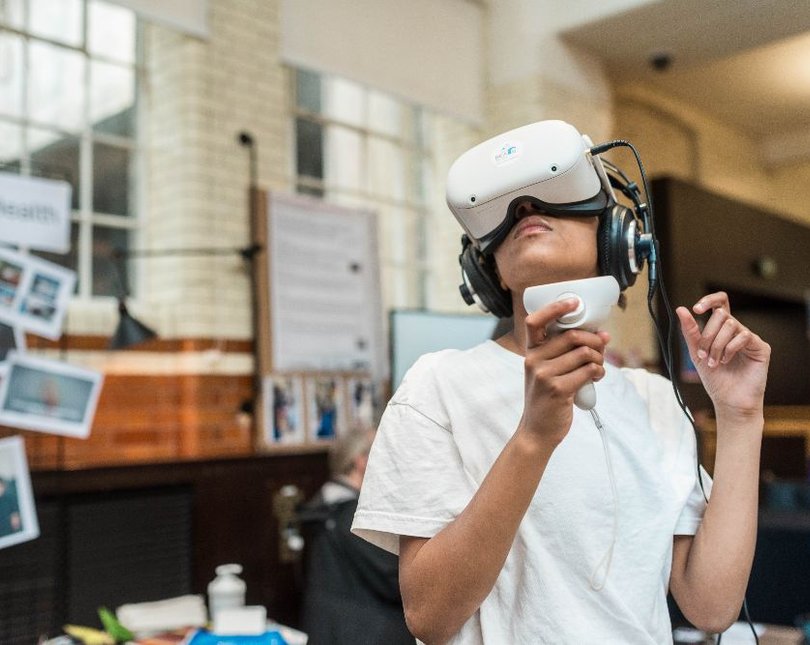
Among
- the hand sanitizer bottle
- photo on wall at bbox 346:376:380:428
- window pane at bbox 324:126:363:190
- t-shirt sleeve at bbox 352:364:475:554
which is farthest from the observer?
Answer: window pane at bbox 324:126:363:190

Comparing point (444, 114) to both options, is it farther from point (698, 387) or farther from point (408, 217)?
point (698, 387)

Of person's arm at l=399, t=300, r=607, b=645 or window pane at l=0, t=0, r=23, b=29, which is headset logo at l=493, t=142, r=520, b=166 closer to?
person's arm at l=399, t=300, r=607, b=645

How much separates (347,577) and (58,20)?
8.26 ft

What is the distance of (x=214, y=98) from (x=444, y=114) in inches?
57.8

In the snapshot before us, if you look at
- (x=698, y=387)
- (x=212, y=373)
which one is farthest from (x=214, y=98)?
(x=698, y=387)

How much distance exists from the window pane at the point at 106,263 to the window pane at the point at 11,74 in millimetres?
538

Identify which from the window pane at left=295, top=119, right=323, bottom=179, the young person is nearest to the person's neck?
the young person

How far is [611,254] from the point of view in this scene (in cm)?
92

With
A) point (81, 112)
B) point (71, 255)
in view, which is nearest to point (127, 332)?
point (71, 255)

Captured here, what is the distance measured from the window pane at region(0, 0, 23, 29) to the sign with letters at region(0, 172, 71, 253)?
0.72 metres

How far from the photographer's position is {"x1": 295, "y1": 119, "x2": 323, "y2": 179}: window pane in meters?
4.10

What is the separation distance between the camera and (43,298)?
9.23ft

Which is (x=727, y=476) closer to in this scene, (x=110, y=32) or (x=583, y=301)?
(x=583, y=301)

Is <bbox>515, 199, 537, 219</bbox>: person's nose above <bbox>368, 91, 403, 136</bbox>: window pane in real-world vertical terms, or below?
below
